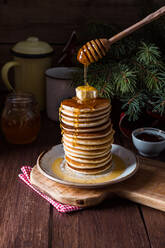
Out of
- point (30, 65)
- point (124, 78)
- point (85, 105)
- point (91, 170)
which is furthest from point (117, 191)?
point (30, 65)

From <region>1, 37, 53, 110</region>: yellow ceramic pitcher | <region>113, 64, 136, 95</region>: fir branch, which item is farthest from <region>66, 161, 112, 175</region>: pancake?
<region>1, 37, 53, 110</region>: yellow ceramic pitcher

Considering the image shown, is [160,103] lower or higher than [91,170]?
higher

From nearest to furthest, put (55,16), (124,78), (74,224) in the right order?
(74,224), (124,78), (55,16)

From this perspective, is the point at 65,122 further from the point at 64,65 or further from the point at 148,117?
the point at 64,65

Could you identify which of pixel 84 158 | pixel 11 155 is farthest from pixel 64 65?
pixel 84 158

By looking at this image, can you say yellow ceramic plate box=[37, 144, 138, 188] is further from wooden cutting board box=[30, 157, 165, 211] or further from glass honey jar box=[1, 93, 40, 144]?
glass honey jar box=[1, 93, 40, 144]

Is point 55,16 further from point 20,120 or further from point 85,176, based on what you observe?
point 85,176
